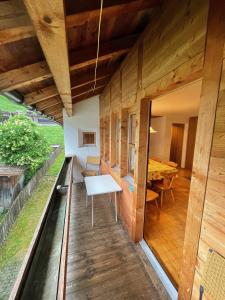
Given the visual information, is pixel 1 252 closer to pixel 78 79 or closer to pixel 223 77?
pixel 78 79

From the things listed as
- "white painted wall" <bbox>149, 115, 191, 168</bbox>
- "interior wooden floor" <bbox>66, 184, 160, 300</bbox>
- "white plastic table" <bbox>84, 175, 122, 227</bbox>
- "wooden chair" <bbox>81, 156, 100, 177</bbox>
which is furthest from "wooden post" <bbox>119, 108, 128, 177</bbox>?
"white painted wall" <bbox>149, 115, 191, 168</bbox>

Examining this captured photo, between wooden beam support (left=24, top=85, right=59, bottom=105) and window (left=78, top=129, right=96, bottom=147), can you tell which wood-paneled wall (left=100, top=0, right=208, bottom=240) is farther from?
window (left=78, top=129, right=96, bottom=147)

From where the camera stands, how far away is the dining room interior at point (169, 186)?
1.97 m

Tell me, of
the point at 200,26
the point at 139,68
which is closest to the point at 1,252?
the point at 139,68

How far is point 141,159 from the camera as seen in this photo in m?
1.85

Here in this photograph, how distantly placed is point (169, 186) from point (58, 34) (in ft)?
10.3

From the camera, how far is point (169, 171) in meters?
3.07

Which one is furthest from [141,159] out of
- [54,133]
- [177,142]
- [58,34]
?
[54,133]

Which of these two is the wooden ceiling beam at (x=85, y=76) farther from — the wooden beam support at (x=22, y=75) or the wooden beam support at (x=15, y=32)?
the wooden beam support at (x=15, y=32)

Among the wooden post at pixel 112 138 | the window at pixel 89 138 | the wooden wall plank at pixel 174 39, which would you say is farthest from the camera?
the window at pixel 89 138

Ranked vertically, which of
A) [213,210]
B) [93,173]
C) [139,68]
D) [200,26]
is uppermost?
[139,68]

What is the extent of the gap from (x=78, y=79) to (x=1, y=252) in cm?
494

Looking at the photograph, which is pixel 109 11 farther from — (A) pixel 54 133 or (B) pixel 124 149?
(A) pixel 54 133

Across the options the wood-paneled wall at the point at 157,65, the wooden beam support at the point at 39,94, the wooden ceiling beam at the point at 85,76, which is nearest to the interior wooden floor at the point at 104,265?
the wood-paneled wall at the point at 157,65
